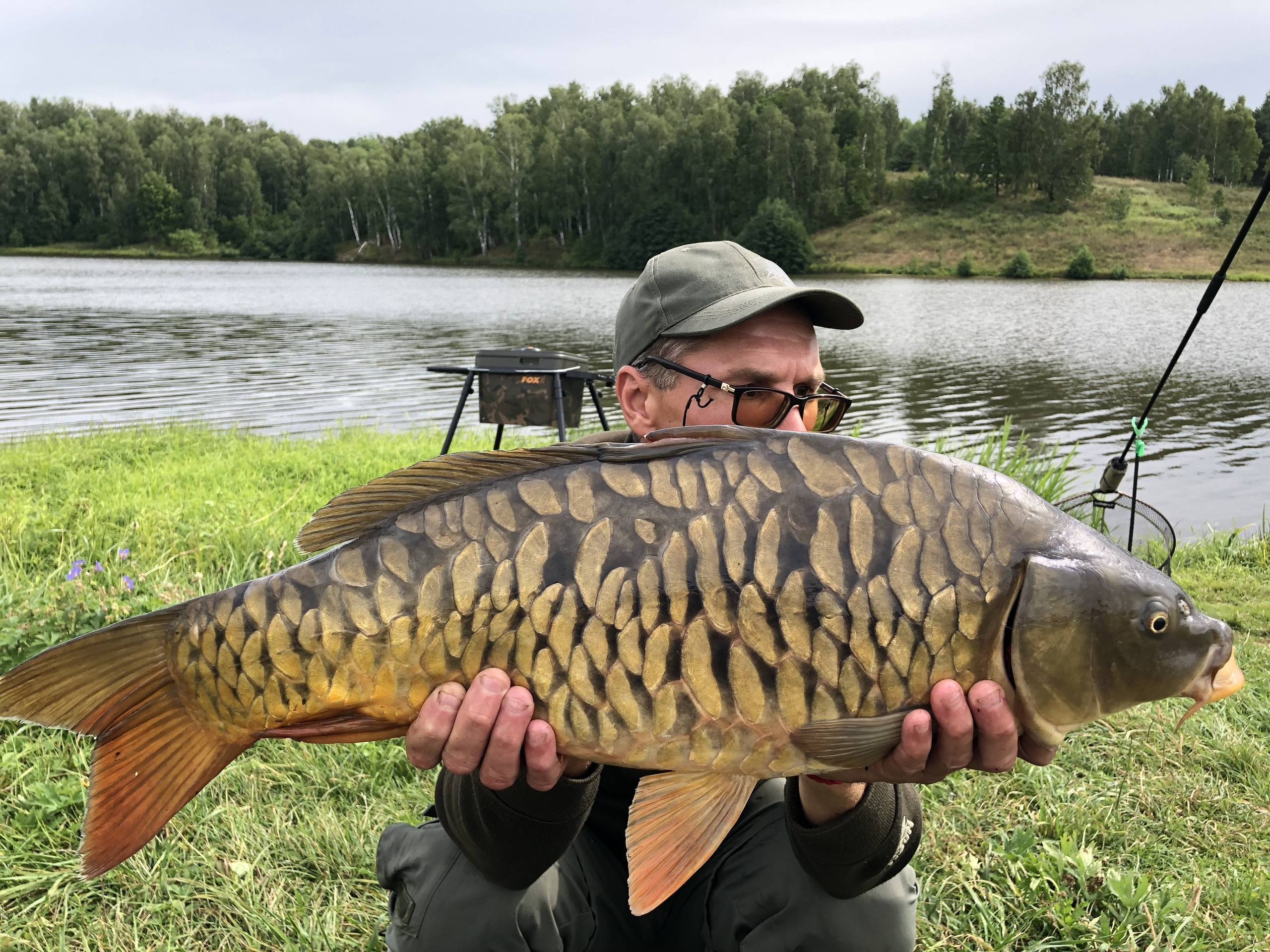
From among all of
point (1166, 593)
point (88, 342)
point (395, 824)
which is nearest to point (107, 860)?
point (395, 824)

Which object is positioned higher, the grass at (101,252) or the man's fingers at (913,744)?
the man's fingers at (913,744)

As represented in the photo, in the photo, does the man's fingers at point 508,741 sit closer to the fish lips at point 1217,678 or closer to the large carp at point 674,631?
the large carp at point 674,631

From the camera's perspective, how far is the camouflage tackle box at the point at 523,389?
4.50 m

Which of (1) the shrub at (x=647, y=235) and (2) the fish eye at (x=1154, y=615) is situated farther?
(1) the shrub at (x=647, y=235)

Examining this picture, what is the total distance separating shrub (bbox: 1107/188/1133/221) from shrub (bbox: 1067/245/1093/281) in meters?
5.51

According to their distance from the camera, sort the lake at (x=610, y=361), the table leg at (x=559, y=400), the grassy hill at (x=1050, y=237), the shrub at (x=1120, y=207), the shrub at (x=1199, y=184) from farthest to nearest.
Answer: the shrub at (x=1199, y=184)
the shrub at (x=1120, y=207)
the grassy hill at (x=1050, y=237)
the lake at (x=610, y=361)
the table leg at (x=559, y=400)

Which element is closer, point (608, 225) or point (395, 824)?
point (395, 824)

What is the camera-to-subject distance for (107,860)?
1.04 m

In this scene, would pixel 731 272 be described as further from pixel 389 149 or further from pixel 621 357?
pixel 389 149

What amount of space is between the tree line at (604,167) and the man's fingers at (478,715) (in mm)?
36106

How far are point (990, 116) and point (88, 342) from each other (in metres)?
39.4

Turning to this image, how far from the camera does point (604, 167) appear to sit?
43125 mm

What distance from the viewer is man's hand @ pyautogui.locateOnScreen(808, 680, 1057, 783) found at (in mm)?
971

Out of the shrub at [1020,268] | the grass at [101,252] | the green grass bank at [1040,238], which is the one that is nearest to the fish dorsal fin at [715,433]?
the green grass bank at [1040,238]
